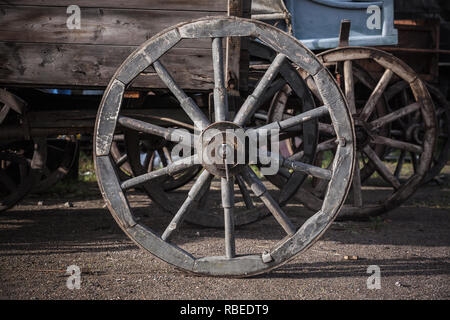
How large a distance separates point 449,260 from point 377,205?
3.15 feet

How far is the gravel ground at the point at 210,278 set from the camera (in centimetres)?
216

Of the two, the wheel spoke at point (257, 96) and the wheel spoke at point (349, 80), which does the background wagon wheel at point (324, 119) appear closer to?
the wheel spoke at point (349, 80)

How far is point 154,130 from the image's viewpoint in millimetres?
2379

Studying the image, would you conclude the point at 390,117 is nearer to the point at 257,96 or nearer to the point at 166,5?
the point at 257,96

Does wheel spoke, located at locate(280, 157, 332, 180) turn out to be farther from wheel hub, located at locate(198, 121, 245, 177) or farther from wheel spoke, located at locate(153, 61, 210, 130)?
wheel spoke, located at locate(153, 61, 210, 130)

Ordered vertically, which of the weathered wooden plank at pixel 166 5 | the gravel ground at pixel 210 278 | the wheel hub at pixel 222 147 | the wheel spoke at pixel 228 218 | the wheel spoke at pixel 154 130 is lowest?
the gravel ground at pixel 210 278

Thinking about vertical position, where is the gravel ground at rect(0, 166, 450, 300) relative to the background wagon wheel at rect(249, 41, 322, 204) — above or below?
below

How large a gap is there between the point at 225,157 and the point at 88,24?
4.14 ft

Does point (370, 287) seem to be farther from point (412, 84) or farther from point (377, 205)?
point (412, 84)

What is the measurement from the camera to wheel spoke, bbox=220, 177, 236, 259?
2.22 meters

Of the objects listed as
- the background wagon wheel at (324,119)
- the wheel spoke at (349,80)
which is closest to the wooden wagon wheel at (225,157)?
the background wagon wheel at (324,119)

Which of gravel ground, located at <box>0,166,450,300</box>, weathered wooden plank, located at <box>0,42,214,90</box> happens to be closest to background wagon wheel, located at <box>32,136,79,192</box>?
gravel ground, located at <box>0,166,450,300</box>

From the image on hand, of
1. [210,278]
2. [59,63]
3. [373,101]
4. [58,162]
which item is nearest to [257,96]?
[210,278]
